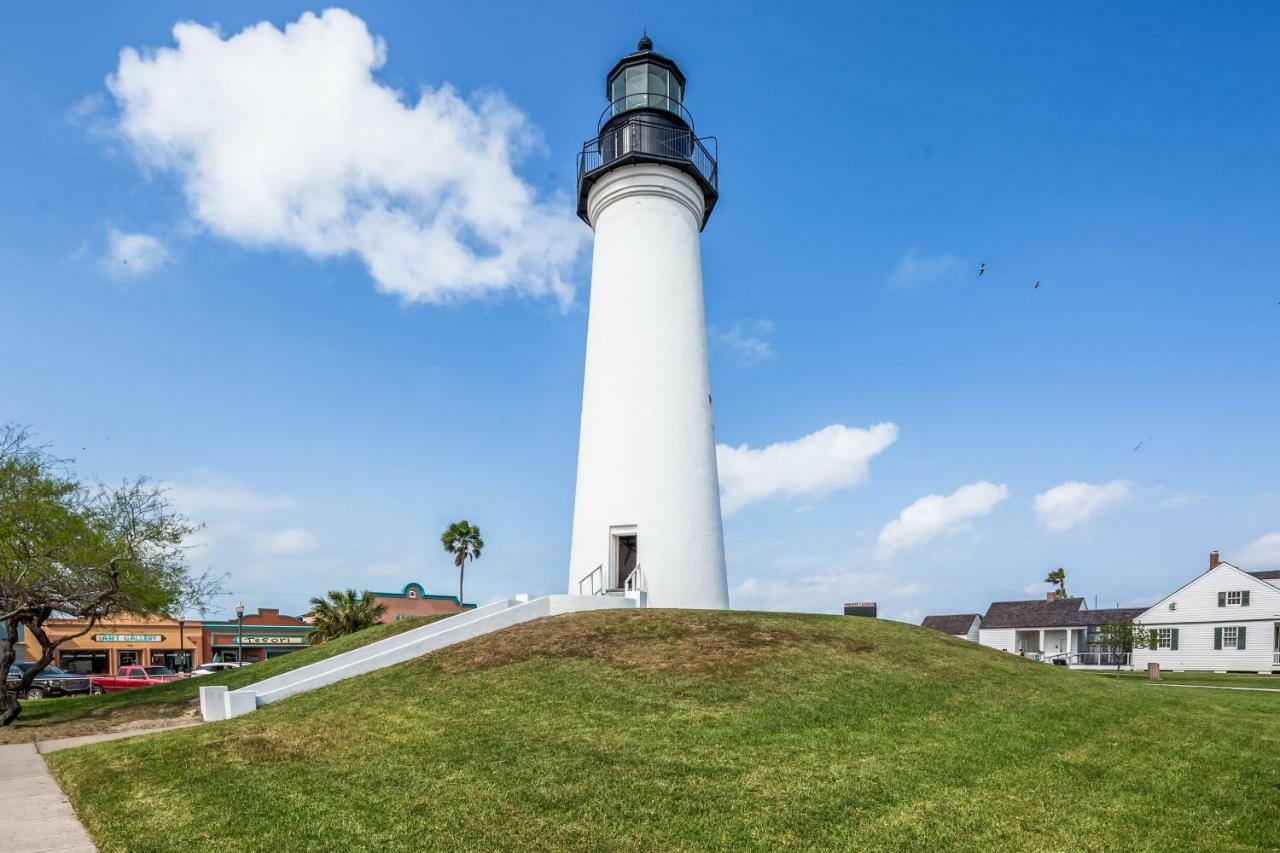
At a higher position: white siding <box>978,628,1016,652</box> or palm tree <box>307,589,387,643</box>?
palm tree <box>307,589,387,643</box>

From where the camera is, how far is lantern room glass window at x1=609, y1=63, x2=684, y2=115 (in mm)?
22109

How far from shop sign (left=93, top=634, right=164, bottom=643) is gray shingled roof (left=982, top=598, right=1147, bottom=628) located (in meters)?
57.5

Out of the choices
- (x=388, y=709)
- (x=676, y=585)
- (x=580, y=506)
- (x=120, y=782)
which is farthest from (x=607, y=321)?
(x=120, y=782)

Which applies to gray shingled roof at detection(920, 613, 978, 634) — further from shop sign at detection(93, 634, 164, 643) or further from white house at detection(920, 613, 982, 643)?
shop sign at detection(93, 634, 164, 643)

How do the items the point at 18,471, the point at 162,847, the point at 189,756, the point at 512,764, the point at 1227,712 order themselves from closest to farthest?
1. the point at 162,847
2. the point at 512,764
3. the point at 189,756
4. the point at 1227,712
5. the point at 18,471

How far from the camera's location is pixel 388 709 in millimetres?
11164

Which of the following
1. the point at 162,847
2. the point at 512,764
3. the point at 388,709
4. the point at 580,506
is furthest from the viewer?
the point at 580,506

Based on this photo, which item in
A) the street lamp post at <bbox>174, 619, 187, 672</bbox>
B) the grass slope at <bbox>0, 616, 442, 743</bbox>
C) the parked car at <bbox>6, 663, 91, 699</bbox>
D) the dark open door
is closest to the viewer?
the grass slope at <bbox>0, 616, 442, 743</bbox>

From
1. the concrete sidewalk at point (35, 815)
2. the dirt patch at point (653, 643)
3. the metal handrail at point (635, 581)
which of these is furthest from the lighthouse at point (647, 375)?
the concrete sidewalk at point (35, 815)

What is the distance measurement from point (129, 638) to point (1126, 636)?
197 feet

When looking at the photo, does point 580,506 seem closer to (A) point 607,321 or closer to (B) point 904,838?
(A) point 607,321

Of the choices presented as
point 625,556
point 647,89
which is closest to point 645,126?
point 647,89

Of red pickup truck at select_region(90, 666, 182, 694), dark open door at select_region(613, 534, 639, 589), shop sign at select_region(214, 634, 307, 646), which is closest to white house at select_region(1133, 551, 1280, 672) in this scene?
dark open door at select_region(613, 534, 639, 589)

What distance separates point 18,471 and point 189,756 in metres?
11.2
